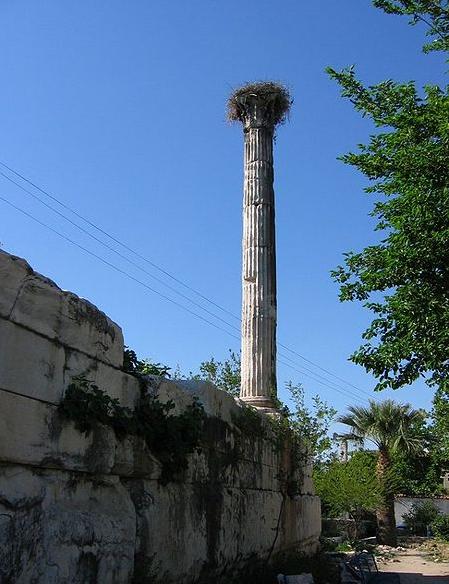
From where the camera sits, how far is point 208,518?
701cm

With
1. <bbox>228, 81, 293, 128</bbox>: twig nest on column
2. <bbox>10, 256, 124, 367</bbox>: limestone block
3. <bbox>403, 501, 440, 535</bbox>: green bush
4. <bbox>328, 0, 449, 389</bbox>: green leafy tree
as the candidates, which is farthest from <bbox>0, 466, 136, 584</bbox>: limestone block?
<bbox>403, 501, 440, 535</bbox>: green bush

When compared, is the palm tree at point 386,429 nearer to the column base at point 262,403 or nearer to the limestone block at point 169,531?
the column base at point 262,403

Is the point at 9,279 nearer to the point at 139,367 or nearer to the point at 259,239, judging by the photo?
the point at 139,367

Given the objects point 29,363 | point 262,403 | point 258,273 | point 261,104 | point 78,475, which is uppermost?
point 261,104

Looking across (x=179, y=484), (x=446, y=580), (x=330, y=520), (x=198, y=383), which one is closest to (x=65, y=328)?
(x=179, y=484)

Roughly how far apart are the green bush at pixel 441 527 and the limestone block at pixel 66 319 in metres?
30.0

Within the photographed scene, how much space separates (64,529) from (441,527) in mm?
32207

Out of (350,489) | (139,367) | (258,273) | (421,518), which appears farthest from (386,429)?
(139,367)

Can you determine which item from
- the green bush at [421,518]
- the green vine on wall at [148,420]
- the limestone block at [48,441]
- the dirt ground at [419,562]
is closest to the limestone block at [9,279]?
the limestone block at [48,441]

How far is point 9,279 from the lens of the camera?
4.06 metres

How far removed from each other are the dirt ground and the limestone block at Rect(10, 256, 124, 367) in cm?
1276

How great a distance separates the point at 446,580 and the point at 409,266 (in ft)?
33.9

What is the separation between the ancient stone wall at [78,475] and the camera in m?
3.95

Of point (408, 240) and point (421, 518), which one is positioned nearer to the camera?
point (408, 240)
